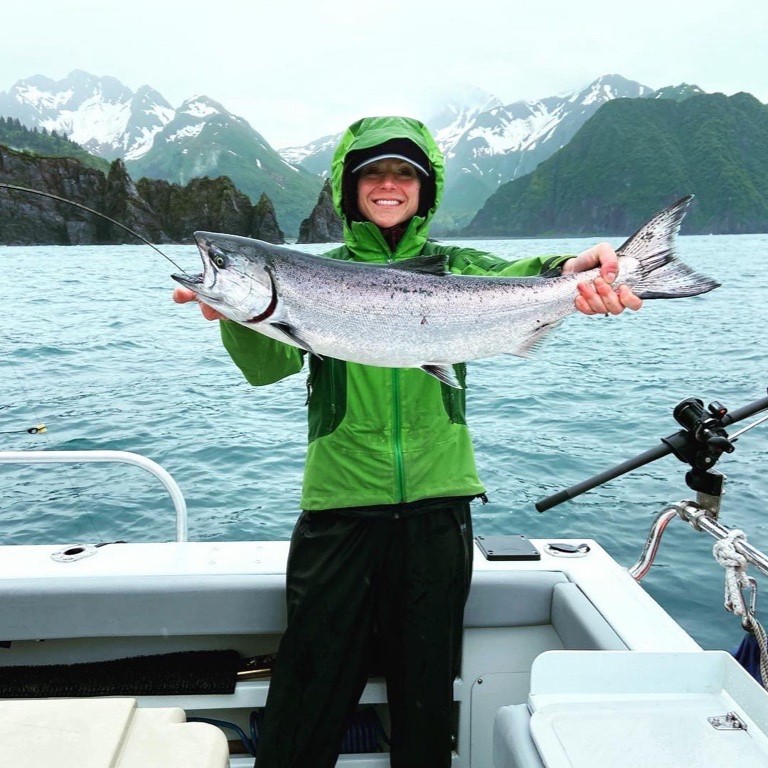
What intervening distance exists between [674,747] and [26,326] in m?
23.7

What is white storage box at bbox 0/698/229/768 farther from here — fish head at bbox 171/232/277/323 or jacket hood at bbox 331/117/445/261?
jacket hood at bbox 331/117/445/261

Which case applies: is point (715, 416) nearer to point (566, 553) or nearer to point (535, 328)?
point (535, 328)

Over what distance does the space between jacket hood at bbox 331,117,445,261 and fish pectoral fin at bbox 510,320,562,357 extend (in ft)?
2.09

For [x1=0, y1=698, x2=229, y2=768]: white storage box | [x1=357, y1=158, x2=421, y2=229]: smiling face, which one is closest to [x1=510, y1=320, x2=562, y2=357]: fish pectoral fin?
[x1=357, y1=158, x2=421, y2=229]: smiling face

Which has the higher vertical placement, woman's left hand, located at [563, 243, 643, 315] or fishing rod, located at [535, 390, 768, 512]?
woman's left hand, located at [563, 243, 643, 315]

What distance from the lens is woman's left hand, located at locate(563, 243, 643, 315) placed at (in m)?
2.75

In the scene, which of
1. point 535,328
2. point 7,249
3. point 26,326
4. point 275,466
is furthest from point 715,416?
point 7,249

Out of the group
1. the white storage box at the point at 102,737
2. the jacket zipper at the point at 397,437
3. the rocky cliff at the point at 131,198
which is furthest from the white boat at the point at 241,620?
the rocky cliff at the point at 131,198

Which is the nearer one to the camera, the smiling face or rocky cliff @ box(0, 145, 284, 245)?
A: the smiling face

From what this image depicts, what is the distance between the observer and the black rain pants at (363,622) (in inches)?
112

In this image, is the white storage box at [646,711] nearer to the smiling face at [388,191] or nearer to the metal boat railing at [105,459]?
the smiling face at [388,191]

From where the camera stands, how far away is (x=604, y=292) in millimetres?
2787

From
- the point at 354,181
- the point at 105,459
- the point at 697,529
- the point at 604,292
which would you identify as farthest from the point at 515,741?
the point at 105,459

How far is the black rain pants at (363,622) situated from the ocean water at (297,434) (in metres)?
3.58
